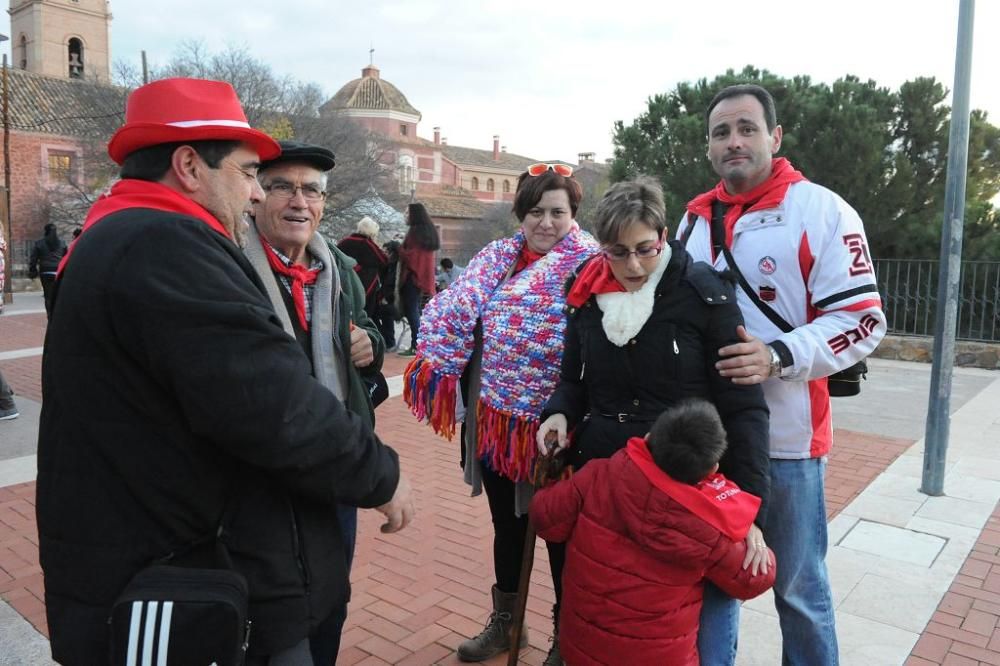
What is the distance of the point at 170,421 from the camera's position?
1411 millimetres

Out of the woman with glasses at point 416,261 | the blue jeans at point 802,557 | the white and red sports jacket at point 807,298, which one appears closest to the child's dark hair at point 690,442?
the white and red sports jacket at point 807,298

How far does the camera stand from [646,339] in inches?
85.5

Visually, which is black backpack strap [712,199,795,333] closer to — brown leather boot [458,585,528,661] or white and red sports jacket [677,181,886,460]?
white and red sports jacket [677,181,886,460]

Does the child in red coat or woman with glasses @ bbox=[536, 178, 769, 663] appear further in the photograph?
woman with glasses @ bbox=[536, 178, 769, 663]

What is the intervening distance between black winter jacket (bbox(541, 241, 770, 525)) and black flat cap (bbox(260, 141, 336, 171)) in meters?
1.00

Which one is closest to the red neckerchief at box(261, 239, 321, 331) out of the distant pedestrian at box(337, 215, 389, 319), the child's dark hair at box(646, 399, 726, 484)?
the child's dark hair at box(646, 399, 726, 484)

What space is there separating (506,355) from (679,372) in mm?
766

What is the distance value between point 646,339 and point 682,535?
0.56 metres

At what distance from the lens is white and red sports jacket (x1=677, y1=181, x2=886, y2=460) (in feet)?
6.88

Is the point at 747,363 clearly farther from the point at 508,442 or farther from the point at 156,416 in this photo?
the point at 156,416

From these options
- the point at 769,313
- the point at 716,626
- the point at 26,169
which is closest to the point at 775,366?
the point at 769,313

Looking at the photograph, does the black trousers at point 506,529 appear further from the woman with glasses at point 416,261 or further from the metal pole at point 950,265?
A: the woman with glasses at point 416,261

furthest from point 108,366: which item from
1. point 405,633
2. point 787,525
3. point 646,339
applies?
point 405,633

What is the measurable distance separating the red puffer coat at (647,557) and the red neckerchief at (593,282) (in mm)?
500
